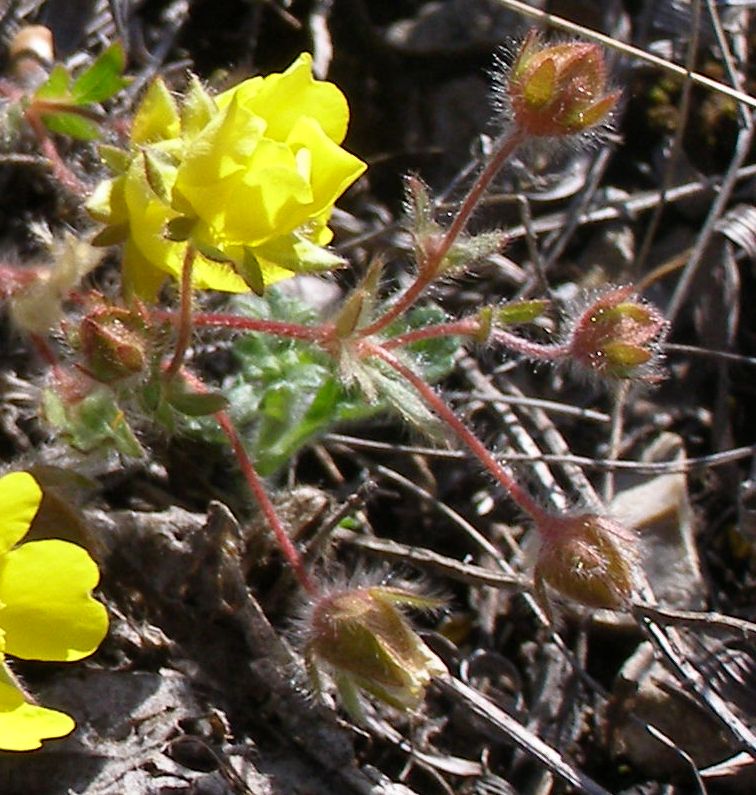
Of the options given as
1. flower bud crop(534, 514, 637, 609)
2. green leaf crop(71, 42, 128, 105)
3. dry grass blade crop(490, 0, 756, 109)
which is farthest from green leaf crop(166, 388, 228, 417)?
dry grass blade crop(490, 0, 756, 109)

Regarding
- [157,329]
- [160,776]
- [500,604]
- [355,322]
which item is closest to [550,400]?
[500,604]

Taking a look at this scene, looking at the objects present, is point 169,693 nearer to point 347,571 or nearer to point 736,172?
point 347,571

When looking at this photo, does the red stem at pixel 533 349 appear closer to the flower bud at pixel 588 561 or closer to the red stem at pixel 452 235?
the red stem at pixel 452 235

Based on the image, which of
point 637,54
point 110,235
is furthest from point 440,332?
Answer: point 637,54

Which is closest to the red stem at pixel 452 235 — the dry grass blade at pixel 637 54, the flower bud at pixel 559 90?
the flower bud at pixel 559 90

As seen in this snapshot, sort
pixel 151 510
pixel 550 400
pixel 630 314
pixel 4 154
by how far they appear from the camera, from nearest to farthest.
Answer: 1. pixel 630 314
2. pixel 151 510
3. pixel 4 154
4. pixel 550 400
